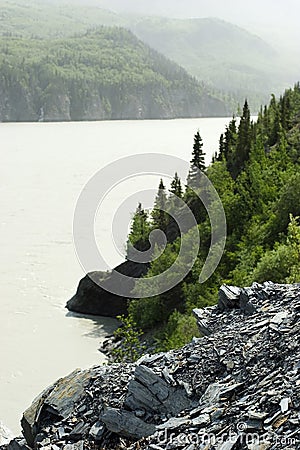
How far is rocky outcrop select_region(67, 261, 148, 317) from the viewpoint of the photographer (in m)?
43.4

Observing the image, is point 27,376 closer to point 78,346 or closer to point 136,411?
point 78,346

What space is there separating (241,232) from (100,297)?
11009mm

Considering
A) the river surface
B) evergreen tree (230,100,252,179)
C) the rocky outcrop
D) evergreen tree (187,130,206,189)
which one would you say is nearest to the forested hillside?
evergreen tree (230,100,252,179)

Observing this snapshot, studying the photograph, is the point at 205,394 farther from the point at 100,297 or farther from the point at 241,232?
the point at 100,297

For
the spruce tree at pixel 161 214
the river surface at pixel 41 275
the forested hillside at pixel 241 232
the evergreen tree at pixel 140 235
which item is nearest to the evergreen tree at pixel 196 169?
the forested hillside at pixel 241 232

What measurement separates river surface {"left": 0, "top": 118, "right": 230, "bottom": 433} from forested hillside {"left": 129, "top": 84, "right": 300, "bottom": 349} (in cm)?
455

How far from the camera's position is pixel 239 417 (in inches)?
405

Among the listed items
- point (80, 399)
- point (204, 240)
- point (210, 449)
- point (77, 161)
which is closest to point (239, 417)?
point (210, 449)

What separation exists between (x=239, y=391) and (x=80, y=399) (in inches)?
175

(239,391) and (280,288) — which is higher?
(280,288)

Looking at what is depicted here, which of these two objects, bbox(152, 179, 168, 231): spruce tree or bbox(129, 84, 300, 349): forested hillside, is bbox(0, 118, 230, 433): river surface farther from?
bbox(152, 179, 168, 231): spruce tree

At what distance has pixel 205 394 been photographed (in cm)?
1162

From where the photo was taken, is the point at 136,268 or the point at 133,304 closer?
the point at 133,304

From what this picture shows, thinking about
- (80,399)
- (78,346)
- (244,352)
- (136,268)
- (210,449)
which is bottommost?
(78,346)
